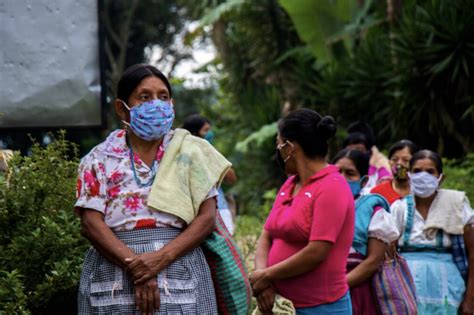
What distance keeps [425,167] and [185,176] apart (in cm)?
247

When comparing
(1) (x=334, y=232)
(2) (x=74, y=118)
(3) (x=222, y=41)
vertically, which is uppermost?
(3) (x=222, y=41)

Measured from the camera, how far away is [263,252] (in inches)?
→ 174

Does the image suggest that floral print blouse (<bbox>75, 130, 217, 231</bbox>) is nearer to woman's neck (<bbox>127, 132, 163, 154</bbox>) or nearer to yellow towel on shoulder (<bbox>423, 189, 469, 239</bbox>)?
woman's neck (<bbox>127, 132, 163, 154</bbox>)

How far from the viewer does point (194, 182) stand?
12.6ft

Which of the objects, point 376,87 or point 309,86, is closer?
point 376,87

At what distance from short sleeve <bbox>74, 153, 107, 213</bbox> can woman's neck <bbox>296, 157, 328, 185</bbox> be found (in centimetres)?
102

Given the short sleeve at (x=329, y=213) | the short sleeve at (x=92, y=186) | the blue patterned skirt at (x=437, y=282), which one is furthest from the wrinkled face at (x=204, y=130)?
the short sleeve at (x=92, y=186)

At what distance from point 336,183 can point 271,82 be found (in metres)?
14.7

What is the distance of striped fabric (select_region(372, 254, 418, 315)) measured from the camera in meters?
4.95

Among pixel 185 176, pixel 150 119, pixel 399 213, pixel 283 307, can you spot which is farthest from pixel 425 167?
pixel 150 119

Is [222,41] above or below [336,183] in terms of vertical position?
above

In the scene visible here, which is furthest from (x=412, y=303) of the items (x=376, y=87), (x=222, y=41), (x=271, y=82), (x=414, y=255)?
(x=222, y=41)

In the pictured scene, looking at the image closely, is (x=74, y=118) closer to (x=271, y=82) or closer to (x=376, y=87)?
(x=376, y=87)

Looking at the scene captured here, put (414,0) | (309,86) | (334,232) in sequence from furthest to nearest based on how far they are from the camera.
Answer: (309,86) < (414,0) < (334,232)
